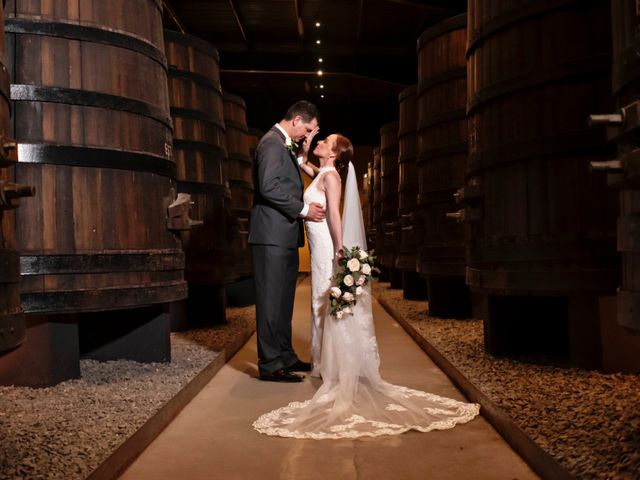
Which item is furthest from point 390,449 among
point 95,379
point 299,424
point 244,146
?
point 244,146

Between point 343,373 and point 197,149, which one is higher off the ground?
point 197,149

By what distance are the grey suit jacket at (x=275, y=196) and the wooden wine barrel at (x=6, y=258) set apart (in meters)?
2.01

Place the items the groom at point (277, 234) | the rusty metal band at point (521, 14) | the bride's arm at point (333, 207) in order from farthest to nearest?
1. the groom at point (277, 234)
2. the bride's arm at point (333, 207)
3. the rusty metal band at point (521, 14)

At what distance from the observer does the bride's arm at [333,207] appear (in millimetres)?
4238

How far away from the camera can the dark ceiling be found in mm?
11086

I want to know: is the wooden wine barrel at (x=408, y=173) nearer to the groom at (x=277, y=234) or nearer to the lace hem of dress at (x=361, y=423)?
the groom at (x=277, y=234)

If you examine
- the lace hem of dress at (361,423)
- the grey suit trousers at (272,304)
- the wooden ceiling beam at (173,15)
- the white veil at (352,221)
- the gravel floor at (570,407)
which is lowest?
the lace hem of dress at (361,423)

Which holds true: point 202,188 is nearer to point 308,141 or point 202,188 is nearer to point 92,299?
point 308,141

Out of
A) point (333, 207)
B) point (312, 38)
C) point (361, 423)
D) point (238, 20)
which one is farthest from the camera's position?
point (312, 38)

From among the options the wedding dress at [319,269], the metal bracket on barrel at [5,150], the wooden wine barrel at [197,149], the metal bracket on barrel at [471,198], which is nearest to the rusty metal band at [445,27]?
the wooden wine barrel at [197,149]

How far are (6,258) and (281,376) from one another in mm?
2293

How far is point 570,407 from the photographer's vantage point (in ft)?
9.74

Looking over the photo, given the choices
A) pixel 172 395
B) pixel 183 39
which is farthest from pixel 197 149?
pixel 172 395

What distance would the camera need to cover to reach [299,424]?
10.5 feet
